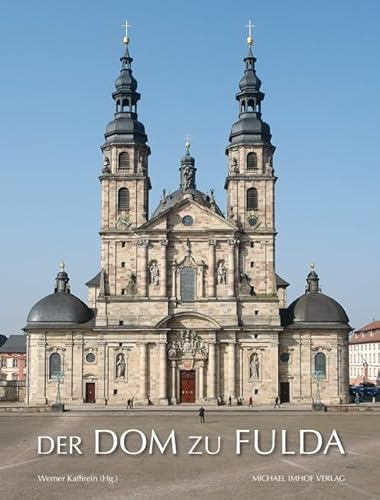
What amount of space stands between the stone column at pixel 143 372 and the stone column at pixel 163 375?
1196mm

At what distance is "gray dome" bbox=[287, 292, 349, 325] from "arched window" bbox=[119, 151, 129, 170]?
1904 centimetres

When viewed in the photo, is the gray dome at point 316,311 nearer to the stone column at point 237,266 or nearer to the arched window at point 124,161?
the stone column at point 237,266

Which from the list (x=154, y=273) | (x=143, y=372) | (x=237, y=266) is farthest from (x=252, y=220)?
(x=143, y=372)

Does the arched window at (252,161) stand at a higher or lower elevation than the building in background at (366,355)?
higher

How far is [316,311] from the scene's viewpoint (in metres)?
75.2

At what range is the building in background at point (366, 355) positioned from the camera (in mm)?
131125

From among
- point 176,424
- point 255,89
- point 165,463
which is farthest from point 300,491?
point 255,89

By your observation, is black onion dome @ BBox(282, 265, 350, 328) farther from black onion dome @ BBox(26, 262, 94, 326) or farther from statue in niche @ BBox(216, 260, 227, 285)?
black onion dome @ BBox(26, 262, 94, 326)

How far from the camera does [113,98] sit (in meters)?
77.8

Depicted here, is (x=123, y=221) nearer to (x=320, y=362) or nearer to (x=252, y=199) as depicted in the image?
(x=252, y=199)

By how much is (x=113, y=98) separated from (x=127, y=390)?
83.9ft

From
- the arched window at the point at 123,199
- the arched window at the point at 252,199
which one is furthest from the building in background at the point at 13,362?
the arched window at the point at 252,199

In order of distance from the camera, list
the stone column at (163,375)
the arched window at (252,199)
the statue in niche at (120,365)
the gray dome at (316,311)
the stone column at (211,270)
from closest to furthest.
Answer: the stone column at (163,375) < the stone column at (211,270) < the statue in niche at (120,365) < the gray dome at (316,311) < the arched window at (252,199)

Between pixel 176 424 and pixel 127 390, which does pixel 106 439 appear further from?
pixel 127 390
